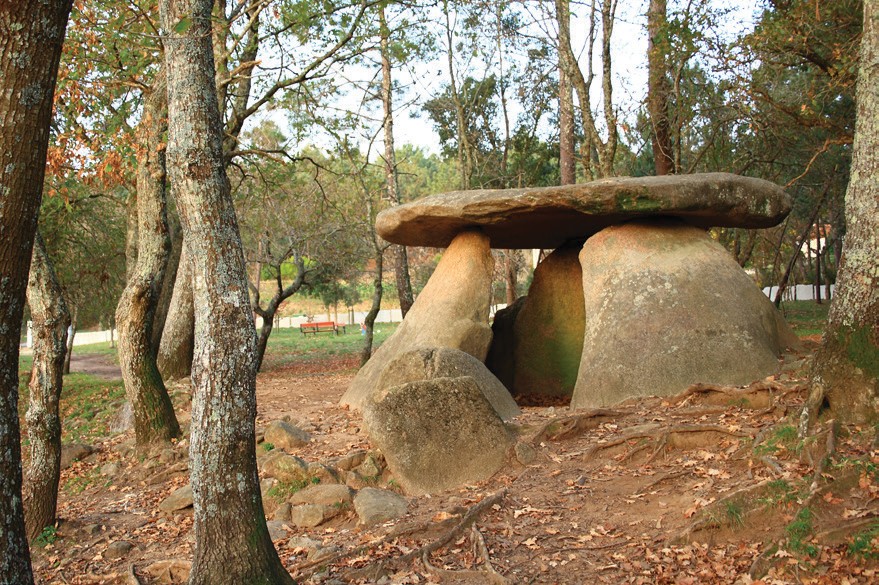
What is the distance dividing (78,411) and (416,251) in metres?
26.8

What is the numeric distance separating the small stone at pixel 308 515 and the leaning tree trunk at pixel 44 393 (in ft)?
7.51

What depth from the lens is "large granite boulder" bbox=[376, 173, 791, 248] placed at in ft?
31.3

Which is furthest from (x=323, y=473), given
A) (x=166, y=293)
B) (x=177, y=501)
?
(x=166, y=293)

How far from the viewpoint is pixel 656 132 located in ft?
47.2

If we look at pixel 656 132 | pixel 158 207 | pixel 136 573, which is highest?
pixel 656 132

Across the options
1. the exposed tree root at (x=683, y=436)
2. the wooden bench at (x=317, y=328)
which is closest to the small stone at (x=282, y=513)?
the exposed tree root at (x=683, y=436)

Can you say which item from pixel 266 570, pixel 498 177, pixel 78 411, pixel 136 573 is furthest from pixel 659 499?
pixel 498 177

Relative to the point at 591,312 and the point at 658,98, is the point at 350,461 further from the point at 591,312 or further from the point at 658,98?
the point at 658,98

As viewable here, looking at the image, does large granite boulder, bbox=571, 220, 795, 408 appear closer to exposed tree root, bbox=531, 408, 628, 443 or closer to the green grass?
exposed tree root, bbox=531, 408, 628, 443

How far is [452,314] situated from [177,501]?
15.1 feet

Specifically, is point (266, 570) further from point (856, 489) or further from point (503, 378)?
point (503, 378)

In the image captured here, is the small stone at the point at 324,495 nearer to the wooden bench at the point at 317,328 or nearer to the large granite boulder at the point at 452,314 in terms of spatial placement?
the large granite boulder at the point at 452,314

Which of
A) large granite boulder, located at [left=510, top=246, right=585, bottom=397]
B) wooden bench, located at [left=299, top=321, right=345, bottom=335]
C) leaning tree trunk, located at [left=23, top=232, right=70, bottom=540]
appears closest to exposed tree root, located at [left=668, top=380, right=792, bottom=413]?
large granite boulder, located at [left=510, top=246, right=585, bottom=397]

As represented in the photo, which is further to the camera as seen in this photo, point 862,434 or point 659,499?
point 659,499
